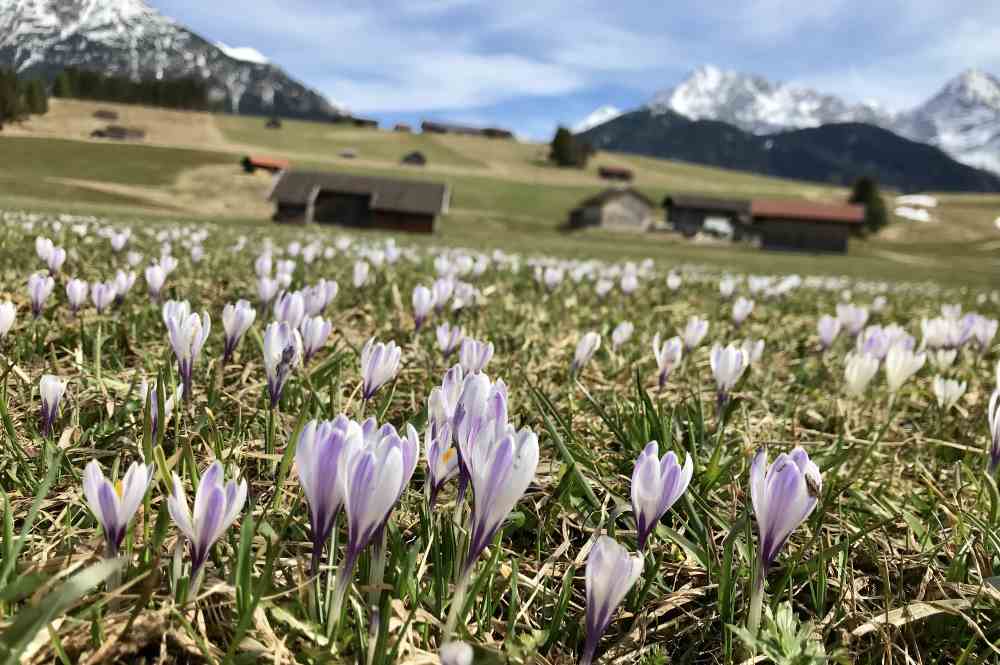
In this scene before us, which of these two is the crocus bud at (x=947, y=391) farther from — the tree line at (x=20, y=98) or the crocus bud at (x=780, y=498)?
the tree line at (x=20, y=98)

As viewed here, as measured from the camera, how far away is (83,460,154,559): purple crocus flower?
1176 millimetres

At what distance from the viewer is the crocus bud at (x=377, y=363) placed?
82.6 inches

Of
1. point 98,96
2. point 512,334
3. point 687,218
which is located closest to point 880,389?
point 512,334

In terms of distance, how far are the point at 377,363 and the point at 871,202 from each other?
108 metres

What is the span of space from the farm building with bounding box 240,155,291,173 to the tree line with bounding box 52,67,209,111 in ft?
138

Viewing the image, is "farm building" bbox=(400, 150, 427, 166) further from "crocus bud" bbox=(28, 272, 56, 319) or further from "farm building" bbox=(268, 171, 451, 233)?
"crocus bud" bbox=(28, 272, 56, 319)

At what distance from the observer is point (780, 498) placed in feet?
4.33

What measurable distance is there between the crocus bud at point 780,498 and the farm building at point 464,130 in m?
153

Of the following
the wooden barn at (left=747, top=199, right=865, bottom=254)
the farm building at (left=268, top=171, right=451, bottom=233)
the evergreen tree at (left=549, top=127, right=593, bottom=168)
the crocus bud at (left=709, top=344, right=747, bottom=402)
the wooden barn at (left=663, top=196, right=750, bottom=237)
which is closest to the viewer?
the crocus bud at (left=709, top=344, right=747, bottom=402)

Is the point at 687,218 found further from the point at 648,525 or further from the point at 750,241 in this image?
the point at 648,525

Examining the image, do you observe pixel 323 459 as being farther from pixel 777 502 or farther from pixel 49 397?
pixel 49 397

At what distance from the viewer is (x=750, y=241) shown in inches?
3273

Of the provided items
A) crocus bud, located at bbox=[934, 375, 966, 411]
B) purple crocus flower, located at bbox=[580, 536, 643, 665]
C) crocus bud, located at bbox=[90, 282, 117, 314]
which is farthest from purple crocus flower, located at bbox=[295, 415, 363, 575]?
crocus bud, located at bbox=[934, 375, 966, 411]

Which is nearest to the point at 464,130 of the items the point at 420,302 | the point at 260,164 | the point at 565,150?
the point at 565,150
